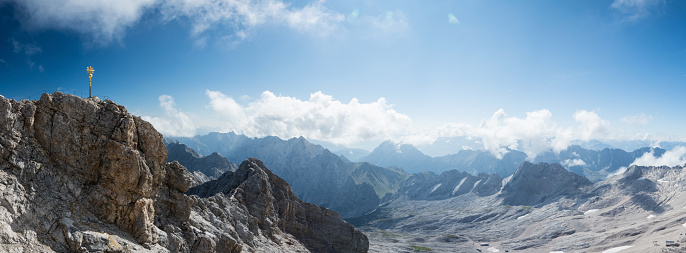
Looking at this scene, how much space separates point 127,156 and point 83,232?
10.1 metres

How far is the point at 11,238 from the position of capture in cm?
2761

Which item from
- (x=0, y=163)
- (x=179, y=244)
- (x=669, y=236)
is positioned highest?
(x=0, y=163)

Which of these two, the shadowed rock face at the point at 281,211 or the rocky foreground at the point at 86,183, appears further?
the shadowed rock face at the point at 281,211

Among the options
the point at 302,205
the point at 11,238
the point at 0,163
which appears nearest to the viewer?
the point at 11,238

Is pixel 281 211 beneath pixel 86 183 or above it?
beneath

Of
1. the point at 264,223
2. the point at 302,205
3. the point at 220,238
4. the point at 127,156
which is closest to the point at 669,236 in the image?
the point at 302,205

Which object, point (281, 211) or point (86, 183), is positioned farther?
point (281, 211)

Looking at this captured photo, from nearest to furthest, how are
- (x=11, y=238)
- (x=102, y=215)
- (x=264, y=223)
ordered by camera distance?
1. (x=11, y=238)
2. (x=102, y=215)
3. (x=264, y=223)

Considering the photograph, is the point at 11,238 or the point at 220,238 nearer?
the point at 11,238

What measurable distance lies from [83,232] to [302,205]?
90.7 m

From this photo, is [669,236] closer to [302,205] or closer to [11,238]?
[302,205]

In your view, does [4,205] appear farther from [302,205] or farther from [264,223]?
[302,205]

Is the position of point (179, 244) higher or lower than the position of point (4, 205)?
lower

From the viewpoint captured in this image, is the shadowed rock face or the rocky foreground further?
the shadowed rock face
